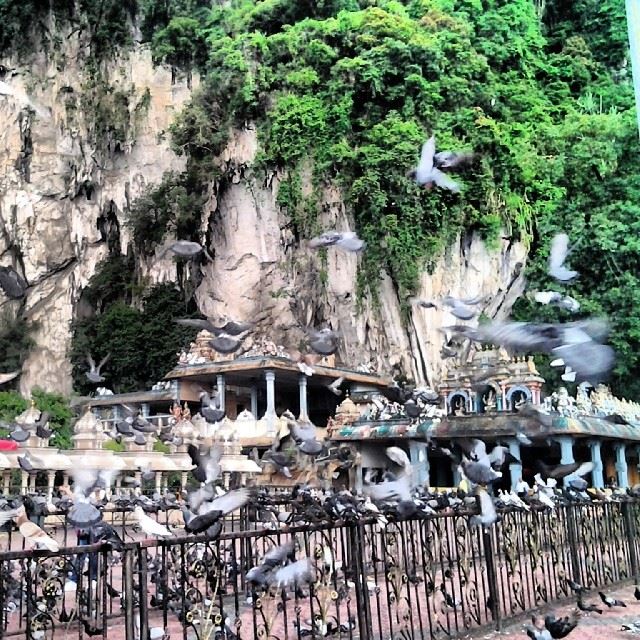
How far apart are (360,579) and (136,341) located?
26795 mm

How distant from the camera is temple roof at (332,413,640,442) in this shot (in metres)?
19.4

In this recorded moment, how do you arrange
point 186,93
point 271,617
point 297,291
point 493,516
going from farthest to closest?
1. point 186,93
2. point 297,291
3. point 493,516
4. point 271,617

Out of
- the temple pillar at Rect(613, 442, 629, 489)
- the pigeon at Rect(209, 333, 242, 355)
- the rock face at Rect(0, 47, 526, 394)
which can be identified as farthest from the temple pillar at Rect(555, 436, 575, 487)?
the pigeon at Rect(209, 333, 242, 355)

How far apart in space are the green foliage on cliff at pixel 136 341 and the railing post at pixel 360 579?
26000 millimetres

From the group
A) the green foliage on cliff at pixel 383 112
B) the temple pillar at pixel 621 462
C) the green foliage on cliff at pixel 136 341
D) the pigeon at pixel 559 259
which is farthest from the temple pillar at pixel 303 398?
the pigeon at pixel 559 259

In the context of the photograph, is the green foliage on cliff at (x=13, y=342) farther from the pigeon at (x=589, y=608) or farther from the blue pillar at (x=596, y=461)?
the pigeon at (x=589, y=608)

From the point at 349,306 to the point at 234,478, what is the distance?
1170 centimetres

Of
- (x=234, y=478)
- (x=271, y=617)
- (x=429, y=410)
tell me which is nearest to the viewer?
(x=271, y=617)

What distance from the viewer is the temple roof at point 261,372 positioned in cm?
2634

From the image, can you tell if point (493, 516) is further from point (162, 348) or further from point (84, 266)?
point (84, 266)

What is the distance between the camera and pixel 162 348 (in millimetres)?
30922

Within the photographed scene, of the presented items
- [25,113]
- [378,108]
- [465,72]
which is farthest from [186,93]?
[465,72]

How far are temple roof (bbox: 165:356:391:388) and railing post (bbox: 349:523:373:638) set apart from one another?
20931 mm

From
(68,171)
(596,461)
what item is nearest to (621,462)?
(596,461)
